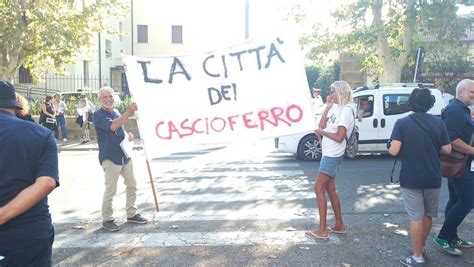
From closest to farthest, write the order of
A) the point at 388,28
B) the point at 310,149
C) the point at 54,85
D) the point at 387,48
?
the point at 310,149
the point at 388,28
the point at 387,48
the point at 54,85

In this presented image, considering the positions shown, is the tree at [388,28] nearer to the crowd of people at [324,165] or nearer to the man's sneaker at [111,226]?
the crowd of people at [324,165]

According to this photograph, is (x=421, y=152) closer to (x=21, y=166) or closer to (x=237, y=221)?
(x=237, y=221)

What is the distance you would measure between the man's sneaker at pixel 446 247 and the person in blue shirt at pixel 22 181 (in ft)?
12.7

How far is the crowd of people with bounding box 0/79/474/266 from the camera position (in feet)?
8.60

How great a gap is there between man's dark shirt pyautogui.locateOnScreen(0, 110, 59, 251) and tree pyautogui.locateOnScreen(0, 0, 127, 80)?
1388 centimetres

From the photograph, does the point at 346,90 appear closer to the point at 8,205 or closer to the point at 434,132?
the point at 434,132

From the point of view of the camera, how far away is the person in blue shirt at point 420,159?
4.32 metres

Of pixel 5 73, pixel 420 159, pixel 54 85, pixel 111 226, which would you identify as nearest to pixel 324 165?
pixel 420 159

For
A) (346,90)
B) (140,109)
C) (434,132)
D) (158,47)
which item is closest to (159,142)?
(140,109)

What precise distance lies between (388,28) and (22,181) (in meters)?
15.8

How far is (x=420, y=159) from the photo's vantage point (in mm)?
4324

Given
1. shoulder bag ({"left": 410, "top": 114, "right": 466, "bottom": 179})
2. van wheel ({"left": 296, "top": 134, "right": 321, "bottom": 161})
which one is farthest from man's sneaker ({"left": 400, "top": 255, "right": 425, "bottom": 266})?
van wheel ({"left": 296, "top": 134, "right": 321, "bottom": 161})

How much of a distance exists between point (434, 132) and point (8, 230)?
3.56 meters

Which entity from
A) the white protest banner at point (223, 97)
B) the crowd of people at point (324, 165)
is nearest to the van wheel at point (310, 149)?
the crowd of people at point (324, 165)
